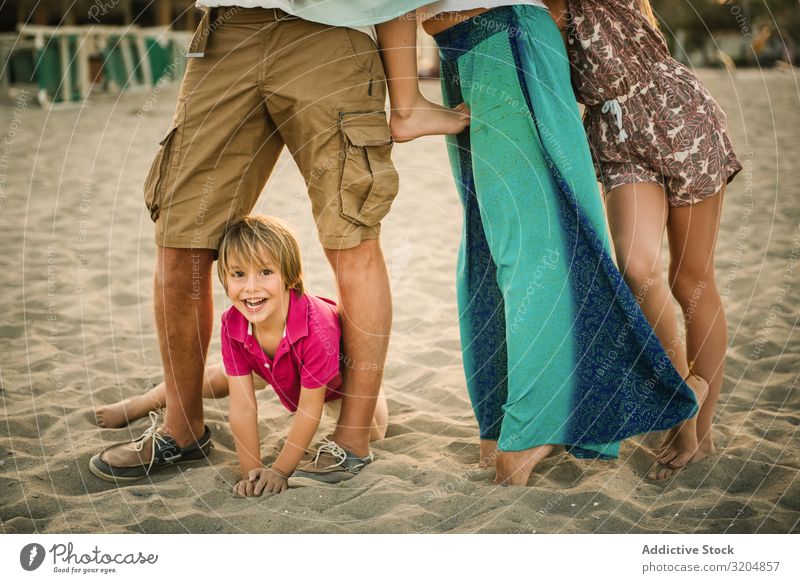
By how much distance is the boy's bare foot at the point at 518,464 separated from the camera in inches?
91.1

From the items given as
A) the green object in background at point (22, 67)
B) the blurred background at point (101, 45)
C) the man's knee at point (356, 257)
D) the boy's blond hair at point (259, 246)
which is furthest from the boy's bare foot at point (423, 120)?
the green object in background at point (22, 67)

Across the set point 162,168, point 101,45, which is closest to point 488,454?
point 162,168

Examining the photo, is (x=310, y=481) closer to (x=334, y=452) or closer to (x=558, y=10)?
(x=334, y=452)

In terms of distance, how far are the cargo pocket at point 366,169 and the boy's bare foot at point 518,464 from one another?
744mm

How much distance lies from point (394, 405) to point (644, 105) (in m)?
1.35

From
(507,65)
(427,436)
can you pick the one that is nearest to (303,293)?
(427,436)

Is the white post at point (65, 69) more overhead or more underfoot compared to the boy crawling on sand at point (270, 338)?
more underfoot

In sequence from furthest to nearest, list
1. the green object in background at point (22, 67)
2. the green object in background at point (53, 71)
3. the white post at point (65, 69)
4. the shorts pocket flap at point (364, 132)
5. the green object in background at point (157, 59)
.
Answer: the green object in background at point (157, 59) → the green object in background at point (22, 67) → the white post at point (65, 69) → the green object in background at point (53, 71) → the shorts pocket flap at point (364, 132)

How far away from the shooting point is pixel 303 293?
2453 millimetres

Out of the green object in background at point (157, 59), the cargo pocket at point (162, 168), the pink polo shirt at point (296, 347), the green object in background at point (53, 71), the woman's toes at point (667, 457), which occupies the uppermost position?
the cargo pocket at point (162, 168)

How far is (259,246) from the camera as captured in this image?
2.31 metres

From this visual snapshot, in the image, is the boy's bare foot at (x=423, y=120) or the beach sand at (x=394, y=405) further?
the boy's bare foot at (x=423, y=120)

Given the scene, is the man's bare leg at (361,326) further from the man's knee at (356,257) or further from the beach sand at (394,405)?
the beach sand at (394,405)
